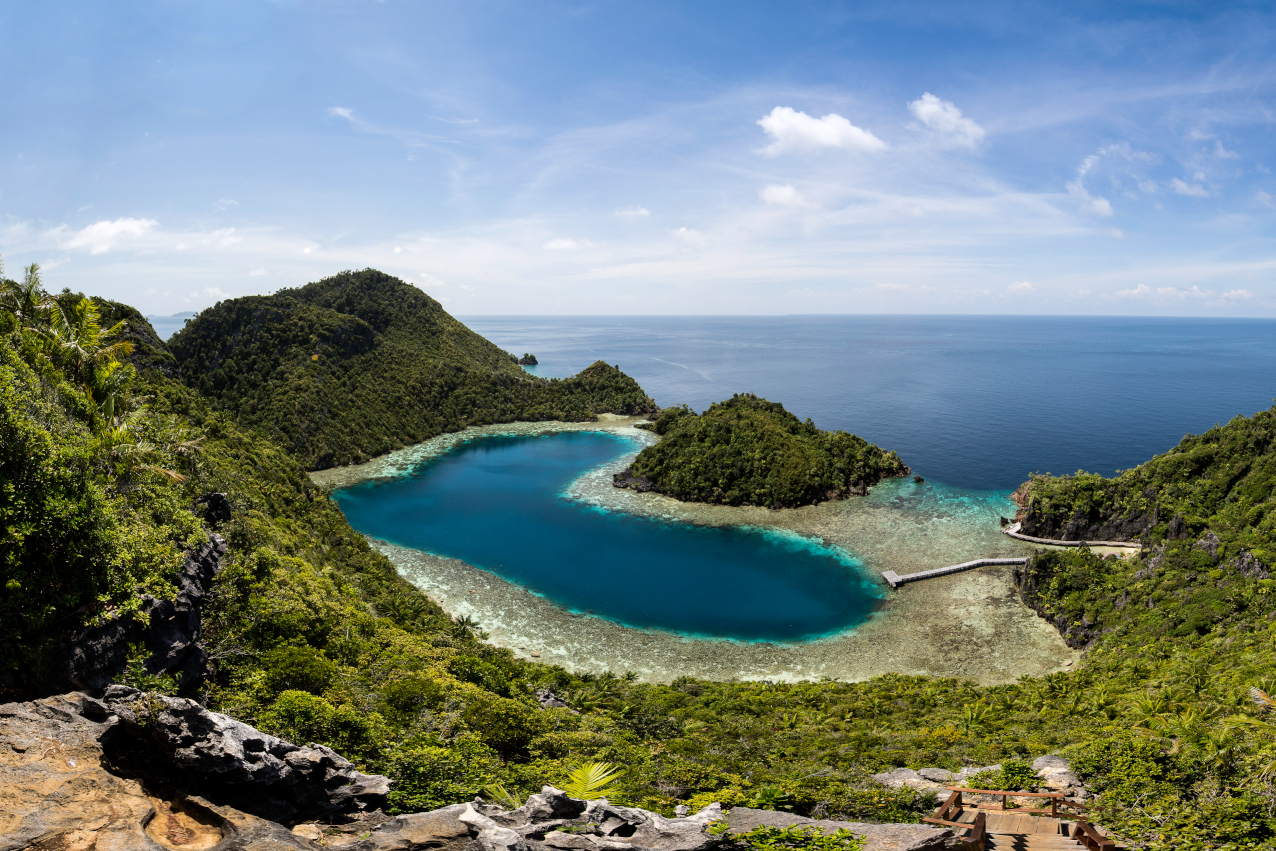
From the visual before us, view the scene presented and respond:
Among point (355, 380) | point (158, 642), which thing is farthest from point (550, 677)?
point (355, 380)

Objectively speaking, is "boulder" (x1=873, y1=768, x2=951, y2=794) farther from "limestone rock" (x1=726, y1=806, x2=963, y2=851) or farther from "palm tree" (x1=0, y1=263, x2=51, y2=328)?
"palm tree" (x1=0, y1=263, x2=51, y2=328)

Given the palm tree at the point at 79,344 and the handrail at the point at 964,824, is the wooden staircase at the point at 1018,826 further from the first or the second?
the palm tree at the point at 79,344

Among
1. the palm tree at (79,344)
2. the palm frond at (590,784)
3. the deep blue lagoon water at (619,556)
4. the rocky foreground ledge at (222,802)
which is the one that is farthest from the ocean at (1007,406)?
the palm tree at (79,344)

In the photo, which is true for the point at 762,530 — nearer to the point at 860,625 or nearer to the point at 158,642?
the point at 860,625

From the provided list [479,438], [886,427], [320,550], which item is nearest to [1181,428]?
[886,427]

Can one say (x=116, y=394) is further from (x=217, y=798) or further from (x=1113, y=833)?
(x=1113, y=833)
